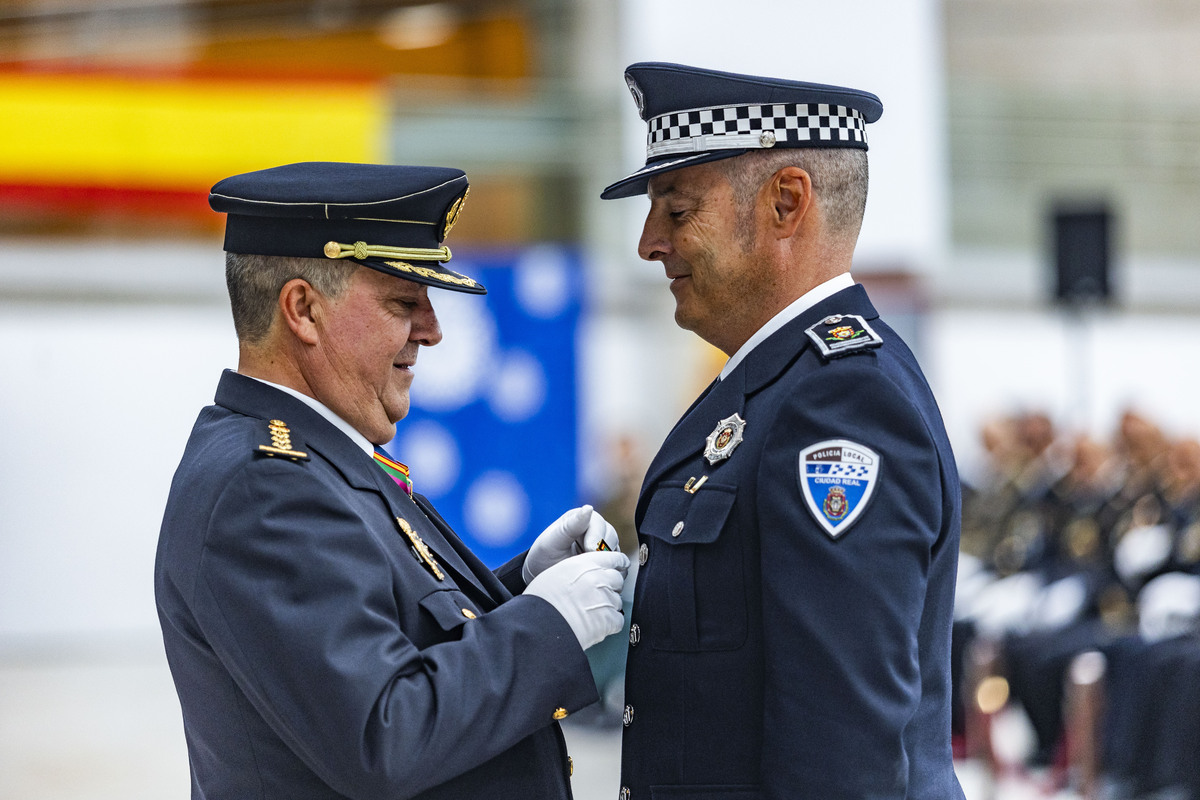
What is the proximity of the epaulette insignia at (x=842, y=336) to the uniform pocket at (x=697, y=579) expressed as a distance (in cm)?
21

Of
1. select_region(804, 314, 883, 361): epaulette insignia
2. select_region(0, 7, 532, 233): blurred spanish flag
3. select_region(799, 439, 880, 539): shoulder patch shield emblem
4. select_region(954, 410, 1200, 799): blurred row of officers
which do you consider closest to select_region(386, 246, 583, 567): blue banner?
select_region(0, 7, 532, 233): blurred spanish flag

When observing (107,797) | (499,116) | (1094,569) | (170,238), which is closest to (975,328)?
(499,116)

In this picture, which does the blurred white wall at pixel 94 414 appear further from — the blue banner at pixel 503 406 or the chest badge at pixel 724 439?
the chest badge at pixel 724 439

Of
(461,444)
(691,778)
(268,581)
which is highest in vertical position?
(268,581)

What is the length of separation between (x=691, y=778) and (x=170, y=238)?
9229mm

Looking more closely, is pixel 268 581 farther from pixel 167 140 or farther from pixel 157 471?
pixel 157 471

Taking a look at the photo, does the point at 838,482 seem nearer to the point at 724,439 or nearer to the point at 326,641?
the point at 724,439

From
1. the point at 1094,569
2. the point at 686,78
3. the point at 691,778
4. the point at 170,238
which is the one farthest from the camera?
the point at 170,238

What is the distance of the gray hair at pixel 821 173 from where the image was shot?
5.81 ft

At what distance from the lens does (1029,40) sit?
481 inches

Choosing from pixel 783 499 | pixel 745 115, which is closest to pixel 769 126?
pixel 745 115

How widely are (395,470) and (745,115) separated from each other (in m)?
0.71

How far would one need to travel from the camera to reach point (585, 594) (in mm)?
1738

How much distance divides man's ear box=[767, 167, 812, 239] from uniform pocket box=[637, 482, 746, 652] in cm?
36
